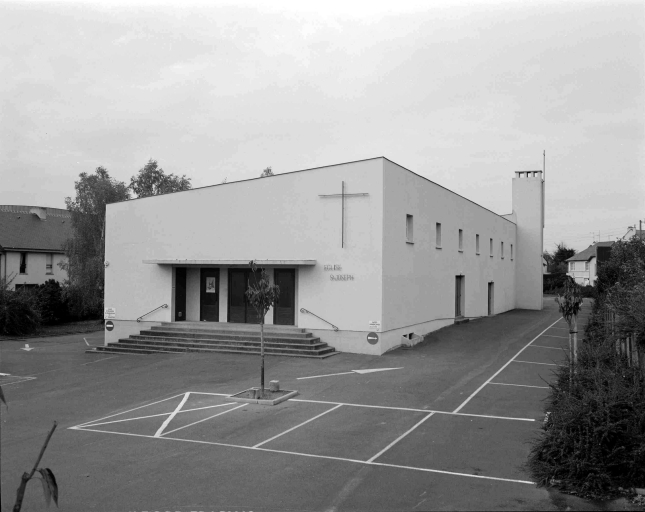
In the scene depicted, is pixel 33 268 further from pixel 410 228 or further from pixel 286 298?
pixel 410 228

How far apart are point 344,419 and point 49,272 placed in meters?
42.6

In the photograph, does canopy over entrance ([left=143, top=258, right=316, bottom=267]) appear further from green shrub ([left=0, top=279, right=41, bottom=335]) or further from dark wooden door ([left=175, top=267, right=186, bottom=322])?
green shrub ([left=0, top=279, right=41, bottom=335])

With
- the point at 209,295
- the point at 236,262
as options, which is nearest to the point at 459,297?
the point at 236,262

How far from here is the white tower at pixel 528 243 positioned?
43.5m

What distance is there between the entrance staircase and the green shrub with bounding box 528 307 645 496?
40.6ft

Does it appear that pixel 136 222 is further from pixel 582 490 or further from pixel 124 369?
pixel 582 490

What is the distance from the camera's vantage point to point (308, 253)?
2238 centimetres

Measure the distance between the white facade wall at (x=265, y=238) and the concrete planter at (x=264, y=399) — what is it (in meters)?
6.84

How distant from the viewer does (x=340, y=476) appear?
27.1ft

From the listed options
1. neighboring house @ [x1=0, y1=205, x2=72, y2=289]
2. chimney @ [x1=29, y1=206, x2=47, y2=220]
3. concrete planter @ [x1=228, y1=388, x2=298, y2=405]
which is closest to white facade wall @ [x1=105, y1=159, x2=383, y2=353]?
concrete planter @ [x1=228, y1=388, x2=298, y2=405]

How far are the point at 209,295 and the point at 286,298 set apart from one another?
414 centimetres

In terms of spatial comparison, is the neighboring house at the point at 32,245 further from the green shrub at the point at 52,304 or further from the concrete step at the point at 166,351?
the concrete step at the point at 166,351

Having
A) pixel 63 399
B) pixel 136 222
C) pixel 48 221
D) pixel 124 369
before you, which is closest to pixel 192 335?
pixel 124 369

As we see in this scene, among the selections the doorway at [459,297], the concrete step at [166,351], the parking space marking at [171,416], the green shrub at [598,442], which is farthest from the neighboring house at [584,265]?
the green shrub at [598,442]
